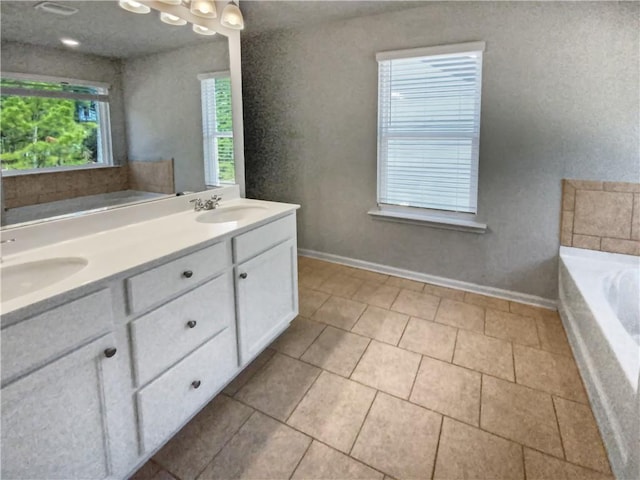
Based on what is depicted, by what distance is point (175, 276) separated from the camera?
1442 millimetres

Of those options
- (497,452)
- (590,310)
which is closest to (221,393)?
(497,452)

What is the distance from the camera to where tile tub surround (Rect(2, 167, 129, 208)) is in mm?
1434

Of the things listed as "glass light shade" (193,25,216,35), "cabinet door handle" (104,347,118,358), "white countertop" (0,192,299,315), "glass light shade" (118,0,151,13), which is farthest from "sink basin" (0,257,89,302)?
"glass light shade" (193,25,216,35)

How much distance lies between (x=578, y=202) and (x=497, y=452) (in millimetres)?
1848

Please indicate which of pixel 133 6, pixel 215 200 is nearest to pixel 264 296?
pixel 215 200

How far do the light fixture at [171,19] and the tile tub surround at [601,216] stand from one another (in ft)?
8.69

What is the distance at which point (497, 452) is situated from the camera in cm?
153

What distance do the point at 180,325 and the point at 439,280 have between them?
2364 mm

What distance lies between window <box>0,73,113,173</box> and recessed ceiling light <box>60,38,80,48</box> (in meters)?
0.14

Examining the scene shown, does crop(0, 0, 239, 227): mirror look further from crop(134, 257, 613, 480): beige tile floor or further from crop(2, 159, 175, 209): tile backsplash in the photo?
crop(134, 257, 613, 480): beige tile floor

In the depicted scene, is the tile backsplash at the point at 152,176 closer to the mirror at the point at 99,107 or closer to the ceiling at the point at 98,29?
the mirror at the point at 99,107

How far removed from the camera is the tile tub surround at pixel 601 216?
2.40m

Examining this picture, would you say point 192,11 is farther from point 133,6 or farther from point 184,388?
point 184,388

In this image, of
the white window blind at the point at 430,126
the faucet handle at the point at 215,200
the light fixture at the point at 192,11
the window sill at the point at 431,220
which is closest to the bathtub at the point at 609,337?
the window sill at the point at 431,220
